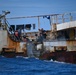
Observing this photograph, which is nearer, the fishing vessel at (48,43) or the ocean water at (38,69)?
the ocean water at (38,69)

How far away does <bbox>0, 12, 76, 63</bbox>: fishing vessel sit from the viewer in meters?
29.9

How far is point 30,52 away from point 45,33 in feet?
13.8

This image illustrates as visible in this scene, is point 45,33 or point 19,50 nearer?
point 19,50

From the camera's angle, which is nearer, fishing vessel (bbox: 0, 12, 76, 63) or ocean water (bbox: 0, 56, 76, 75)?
ocean water (bbox: 0, 56, 76, 75)

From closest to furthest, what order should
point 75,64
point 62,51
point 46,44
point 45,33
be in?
point 75,64 → point 62,51 → point 46,44 → point 45,33

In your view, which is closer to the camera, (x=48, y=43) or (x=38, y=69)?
(x=38, y=69)

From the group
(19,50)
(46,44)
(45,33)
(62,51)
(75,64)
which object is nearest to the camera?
(75,64)

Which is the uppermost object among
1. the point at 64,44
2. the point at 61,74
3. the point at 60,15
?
the point at 60,15

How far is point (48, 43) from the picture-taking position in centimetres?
3234

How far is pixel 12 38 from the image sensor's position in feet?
116

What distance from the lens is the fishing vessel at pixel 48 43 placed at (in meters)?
29.9

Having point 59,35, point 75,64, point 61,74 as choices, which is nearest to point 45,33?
point 59,35

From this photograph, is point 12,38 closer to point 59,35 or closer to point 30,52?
point 30,52

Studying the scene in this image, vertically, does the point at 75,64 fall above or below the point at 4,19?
below
